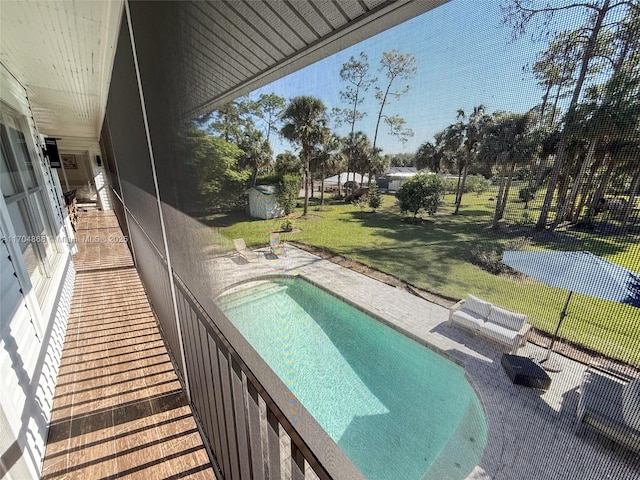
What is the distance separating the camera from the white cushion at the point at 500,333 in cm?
40

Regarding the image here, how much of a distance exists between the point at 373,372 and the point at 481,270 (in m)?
1.31

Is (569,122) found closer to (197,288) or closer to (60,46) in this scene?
(197,288)

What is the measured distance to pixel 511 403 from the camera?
22.7 inches

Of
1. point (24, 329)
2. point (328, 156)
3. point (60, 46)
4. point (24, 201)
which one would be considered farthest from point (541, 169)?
point (24, 201)

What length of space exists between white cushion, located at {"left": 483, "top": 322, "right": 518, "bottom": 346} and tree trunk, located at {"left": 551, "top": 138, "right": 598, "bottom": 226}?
168mm

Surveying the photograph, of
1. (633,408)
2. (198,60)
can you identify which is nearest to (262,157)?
(198,60)

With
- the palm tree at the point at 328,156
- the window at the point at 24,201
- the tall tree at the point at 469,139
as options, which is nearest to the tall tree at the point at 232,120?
the palm tree at the point at 328,156

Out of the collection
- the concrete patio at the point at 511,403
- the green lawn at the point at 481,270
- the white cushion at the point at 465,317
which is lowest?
the concrete patio at the point at 511,403

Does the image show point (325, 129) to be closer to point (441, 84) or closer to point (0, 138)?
point (441, 84)

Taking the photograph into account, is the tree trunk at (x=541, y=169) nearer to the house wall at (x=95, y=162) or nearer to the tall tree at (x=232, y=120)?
the tall tree at (x=232, y=120)

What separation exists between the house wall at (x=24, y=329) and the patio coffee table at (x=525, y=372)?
2266 mm

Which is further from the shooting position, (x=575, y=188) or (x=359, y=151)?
(x=359, y=151)

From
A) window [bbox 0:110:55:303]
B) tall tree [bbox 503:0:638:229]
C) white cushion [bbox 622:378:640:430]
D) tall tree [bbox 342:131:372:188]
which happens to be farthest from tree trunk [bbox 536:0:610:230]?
window [bbox 0:110:55:303]

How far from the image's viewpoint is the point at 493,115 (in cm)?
38
